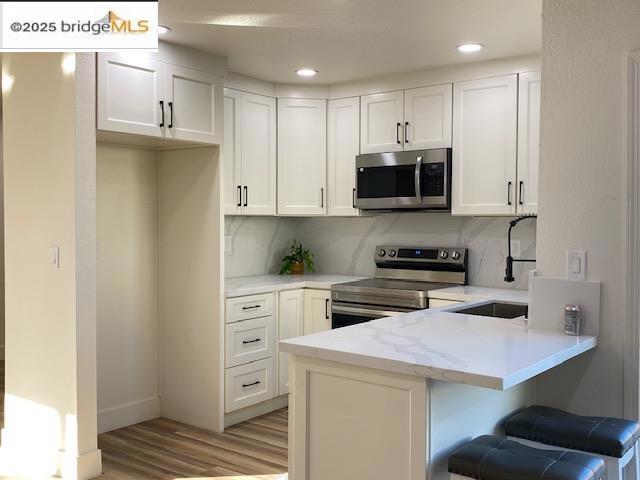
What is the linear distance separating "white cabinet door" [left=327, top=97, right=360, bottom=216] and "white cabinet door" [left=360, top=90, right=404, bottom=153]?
62 mm

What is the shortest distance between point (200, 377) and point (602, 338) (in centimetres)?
257

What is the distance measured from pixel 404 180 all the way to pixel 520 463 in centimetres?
281

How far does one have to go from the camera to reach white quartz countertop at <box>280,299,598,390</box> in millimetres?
1898

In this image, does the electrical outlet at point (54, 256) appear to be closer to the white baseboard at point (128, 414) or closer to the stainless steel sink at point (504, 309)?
the white baseboard at point (128, 414)

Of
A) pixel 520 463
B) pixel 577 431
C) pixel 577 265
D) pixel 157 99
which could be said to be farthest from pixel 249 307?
pixel 520 463

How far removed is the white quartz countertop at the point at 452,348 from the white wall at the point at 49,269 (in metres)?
1.47

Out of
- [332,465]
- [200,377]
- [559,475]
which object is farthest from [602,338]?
[200,377]

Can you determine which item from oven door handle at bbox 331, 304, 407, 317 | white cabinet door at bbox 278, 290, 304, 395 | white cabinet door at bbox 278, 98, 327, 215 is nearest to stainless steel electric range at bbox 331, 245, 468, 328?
oven door handle at bbox 331, 304, 407, 317

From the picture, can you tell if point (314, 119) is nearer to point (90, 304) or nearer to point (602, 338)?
point (90, 304)

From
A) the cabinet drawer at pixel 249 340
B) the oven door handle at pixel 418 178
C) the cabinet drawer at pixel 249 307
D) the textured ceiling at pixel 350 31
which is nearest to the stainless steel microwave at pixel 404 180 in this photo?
the oven door handle at pixel 418 178

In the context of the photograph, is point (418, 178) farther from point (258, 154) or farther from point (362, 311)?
point (258, 154)

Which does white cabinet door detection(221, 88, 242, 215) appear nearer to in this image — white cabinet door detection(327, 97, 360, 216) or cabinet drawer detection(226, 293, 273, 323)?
cabinet drawer detection(226, 293, 273, 323)

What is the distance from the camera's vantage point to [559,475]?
1.78 metres

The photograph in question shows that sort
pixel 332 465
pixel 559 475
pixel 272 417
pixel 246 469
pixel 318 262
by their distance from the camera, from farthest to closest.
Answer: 1. pixel 318 262
2. pixel 272 417
3. pixel 246 469
4. pixel 332 465
5. pixel 559 475
